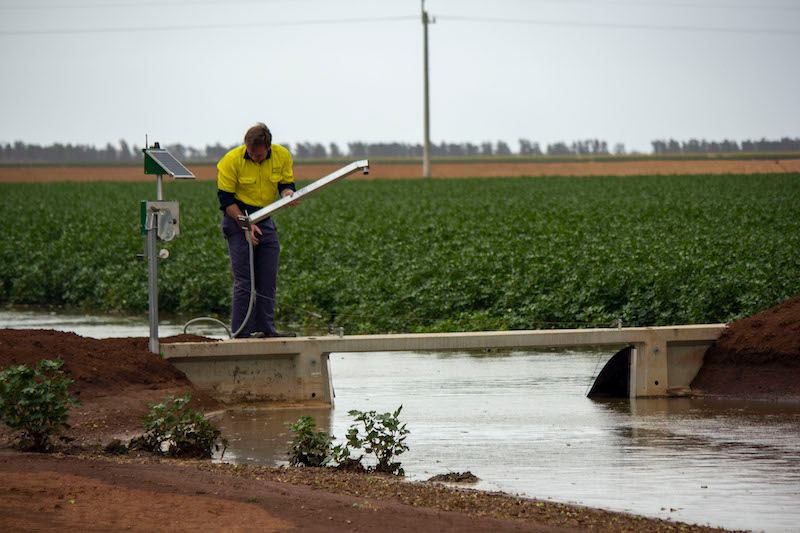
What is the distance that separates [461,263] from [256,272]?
8.17 m

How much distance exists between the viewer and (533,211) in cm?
2908

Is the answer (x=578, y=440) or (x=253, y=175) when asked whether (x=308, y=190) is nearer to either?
(x=253, y=175)

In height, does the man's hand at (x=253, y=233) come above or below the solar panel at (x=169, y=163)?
below

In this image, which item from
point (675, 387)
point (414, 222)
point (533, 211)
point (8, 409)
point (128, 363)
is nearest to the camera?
point (8, 409)

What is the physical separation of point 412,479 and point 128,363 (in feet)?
11.3

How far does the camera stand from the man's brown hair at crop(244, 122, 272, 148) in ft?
28.9

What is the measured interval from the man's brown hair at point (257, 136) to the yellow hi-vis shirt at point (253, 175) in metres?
0.18

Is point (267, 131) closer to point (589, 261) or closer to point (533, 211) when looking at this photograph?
point (589, 261)

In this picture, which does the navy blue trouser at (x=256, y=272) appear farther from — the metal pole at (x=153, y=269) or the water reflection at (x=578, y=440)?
the water reflection at (x=578, y=440)

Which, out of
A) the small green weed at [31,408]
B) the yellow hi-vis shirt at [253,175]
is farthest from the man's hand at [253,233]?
the small green weed at [31,408]

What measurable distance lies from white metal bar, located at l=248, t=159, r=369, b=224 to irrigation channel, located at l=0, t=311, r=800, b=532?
5.58 feet

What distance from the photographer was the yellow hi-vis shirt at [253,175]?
9.02 m

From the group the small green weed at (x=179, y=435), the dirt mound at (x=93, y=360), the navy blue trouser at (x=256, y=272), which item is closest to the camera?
the small green weed at (x=179, y=435)

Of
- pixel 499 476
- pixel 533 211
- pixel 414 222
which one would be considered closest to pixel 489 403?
pixel 499 476
